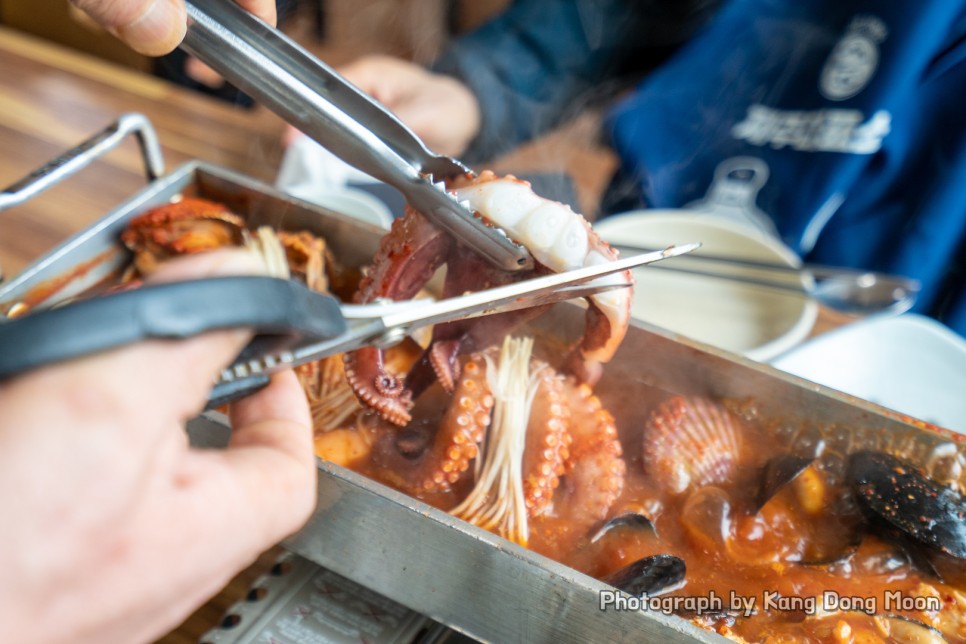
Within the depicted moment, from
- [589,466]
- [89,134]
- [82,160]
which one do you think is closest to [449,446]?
[589,466]

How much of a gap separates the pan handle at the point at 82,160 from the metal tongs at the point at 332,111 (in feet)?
1.48

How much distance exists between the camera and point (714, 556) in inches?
44.0

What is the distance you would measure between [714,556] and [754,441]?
0.78 feet

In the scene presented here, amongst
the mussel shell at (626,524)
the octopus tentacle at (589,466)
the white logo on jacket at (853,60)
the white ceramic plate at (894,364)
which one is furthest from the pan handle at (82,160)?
the white logo on jacket at (853,60)

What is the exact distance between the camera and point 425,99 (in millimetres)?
2412

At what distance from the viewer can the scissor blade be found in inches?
33.9

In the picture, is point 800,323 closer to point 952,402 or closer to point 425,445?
point 952,402

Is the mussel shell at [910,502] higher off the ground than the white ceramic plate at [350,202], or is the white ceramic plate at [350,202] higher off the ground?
the white ceramic plate at [350,202]

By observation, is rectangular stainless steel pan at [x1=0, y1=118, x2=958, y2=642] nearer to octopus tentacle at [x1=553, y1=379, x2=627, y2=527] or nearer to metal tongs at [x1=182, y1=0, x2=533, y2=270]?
octopus tentacle at [x1=553, y1=379, x2=627, y2=527]

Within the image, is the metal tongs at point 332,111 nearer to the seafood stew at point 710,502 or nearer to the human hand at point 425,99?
the seafood stew at point 710,502

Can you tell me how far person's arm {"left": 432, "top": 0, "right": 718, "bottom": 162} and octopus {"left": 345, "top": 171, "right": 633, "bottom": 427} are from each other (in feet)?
4.96

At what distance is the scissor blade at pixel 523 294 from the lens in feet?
2.82

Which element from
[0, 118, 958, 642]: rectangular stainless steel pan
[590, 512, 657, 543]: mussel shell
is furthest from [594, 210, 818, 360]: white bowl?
[590, 512, 657, 543]: mussel shell

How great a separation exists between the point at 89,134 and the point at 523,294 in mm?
1807
